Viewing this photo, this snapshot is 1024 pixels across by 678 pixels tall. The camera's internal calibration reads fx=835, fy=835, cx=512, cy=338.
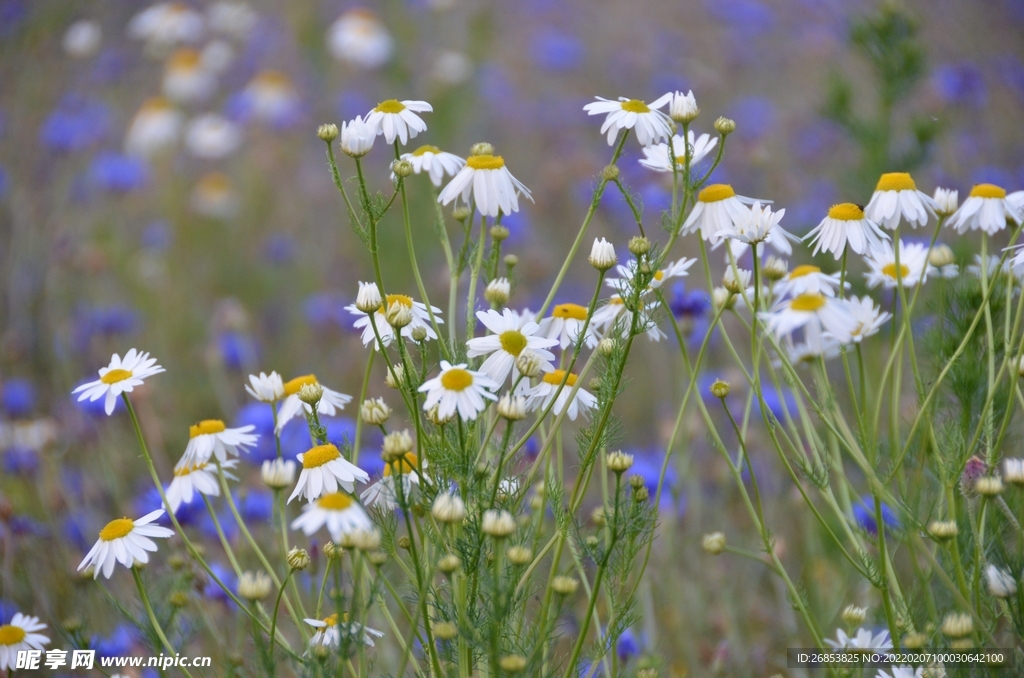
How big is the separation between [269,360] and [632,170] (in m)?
2.01

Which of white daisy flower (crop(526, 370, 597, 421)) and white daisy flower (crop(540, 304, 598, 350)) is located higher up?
white daisy flower (crop(540, 304, 598, 350))

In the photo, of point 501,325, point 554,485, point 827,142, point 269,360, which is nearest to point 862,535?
point 554,485

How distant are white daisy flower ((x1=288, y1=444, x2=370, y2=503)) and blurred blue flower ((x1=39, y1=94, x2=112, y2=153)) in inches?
148

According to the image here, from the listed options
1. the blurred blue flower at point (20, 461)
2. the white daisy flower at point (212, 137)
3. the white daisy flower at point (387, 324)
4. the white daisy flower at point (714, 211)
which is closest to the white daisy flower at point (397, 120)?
the white daisy flower at point (387, 324)

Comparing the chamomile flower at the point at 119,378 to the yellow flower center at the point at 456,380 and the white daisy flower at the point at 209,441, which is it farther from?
the yellow flower center at the point at 456,380

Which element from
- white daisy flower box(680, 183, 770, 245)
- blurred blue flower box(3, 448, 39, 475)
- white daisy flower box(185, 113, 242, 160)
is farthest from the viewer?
white daisy flower box(185, 113, 242, 160)

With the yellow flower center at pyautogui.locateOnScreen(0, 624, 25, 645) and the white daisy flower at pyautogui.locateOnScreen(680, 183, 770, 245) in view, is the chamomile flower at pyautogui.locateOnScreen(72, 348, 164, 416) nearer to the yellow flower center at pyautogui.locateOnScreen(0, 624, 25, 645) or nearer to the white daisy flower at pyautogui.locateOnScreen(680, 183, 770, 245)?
the yellow flower center at pyautogui.locateOnScreen(0, 624, 25, 645)

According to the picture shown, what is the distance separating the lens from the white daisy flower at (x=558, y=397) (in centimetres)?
131

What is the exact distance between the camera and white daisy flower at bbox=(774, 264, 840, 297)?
1.29 m

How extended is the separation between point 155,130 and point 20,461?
2598 mm

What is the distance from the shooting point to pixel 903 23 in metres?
2.83

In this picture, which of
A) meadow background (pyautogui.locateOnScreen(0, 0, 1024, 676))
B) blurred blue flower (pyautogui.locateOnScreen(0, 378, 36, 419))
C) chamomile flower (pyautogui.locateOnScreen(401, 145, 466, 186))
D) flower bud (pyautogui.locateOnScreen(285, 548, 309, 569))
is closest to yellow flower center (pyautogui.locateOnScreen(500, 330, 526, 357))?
chamomile flower (pyautogui.locateOnScreen(401, 145, 466, 186))

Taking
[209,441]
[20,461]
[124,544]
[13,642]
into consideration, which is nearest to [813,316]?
[209,441]

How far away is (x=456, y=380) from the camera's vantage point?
1121 millimetres
